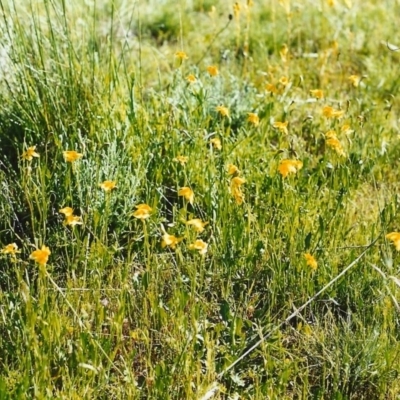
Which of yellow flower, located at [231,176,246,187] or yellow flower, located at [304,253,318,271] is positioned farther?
yellow flower, located at [231,176,246,187]

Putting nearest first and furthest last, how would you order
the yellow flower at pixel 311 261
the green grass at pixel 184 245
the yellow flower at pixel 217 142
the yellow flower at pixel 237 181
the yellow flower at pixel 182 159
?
the green grass at pixel 184 245
the yellow flower at pixel 311 261
the yellow flower at pixel 237 181
the yellow flower at pixel 182 159
the yellow flower at pixel 217 142

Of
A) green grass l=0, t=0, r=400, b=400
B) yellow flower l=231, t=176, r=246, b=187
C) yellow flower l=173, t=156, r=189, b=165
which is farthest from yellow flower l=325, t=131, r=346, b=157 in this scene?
yellow flower l=173, t=156, r=189, b=165

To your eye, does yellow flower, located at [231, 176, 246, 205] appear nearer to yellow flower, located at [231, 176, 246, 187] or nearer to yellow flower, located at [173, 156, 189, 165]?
yellow flower, located at [231, 176, 246, 187]

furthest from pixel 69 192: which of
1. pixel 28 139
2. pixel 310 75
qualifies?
pixel 310 75

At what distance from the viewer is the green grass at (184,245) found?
7.89 ft

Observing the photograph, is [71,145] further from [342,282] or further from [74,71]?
[342,282]

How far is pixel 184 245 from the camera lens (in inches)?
110

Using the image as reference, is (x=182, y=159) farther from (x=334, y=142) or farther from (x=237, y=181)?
(x=334, y=142)

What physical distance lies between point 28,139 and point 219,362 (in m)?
1.32

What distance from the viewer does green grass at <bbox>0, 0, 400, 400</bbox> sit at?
94.7 inches

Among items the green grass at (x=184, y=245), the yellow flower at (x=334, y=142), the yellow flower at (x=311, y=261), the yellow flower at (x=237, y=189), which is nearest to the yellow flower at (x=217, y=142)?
the green grass at (x=184, y=245)

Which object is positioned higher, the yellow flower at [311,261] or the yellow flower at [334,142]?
the yellow flower at [334,142]

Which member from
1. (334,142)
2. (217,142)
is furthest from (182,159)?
(334,142)

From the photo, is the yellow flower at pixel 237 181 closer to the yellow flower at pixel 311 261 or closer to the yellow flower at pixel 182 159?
the yellow flower at pixel 182 159
